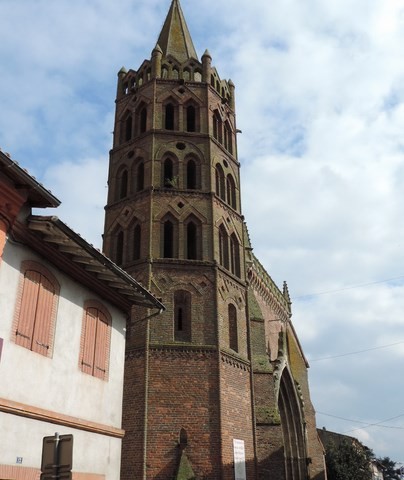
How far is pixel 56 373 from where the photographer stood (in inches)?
436

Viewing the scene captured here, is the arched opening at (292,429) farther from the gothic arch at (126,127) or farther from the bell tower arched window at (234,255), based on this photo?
the gothic arch at (126,127)

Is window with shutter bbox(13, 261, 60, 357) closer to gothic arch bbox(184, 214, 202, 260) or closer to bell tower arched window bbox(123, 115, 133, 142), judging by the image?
gothic arch bbox(184, 214, 202, 260)

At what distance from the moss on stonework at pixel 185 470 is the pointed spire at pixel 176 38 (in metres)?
19.4

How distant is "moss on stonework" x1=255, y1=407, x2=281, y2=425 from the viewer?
2080 centimetres

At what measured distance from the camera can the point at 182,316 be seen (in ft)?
69.1

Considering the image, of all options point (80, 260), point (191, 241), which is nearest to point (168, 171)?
point (191, 241)

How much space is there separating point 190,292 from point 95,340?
345 inches

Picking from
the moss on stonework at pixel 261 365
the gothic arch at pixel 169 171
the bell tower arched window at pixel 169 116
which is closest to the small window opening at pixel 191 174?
the gothic arch at pixel 169 171

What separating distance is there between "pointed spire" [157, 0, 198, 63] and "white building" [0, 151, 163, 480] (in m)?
18.6

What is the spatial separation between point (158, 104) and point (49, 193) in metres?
16.4

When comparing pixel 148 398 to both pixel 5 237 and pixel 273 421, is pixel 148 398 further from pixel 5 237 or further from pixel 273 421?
pixel 5 237

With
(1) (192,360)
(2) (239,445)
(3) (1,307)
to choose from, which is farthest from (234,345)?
(3) (1,307)

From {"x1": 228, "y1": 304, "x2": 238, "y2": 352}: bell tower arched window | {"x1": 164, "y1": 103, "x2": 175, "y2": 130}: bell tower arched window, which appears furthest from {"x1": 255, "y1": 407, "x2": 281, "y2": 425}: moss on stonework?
{"x1": 164, "y1": 103, "x2": 175, "y2": 130}: bell tower arched window

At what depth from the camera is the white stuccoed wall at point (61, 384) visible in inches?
383
